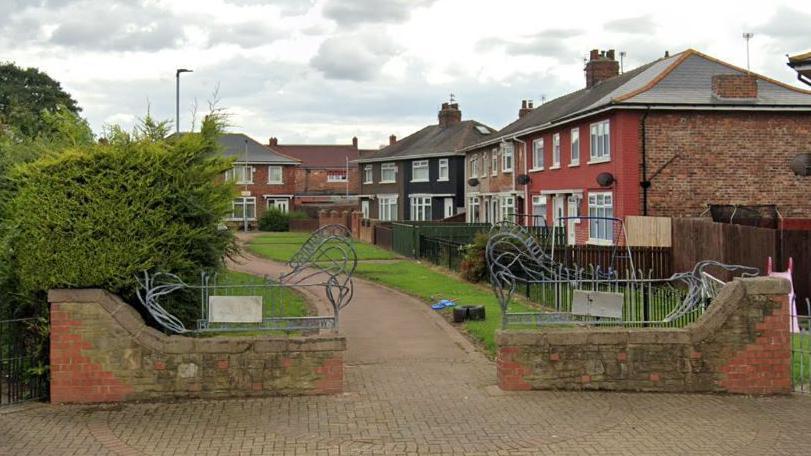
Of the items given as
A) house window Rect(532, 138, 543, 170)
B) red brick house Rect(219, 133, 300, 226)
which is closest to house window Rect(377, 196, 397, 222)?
red brick house Rect(219, 133, 300, 226)

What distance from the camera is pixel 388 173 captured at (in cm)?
6053

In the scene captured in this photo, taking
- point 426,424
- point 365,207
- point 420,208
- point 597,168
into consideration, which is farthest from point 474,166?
point 426,424

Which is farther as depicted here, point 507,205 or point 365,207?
point 365,207

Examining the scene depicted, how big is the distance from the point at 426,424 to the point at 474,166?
4153 centimetres

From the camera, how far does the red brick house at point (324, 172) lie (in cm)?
8531

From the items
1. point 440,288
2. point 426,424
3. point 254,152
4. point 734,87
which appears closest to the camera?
point 426,424

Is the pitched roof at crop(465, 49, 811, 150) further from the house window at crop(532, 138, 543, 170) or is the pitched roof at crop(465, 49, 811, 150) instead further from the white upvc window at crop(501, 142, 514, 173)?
the white upvc window at crop(501, 142, 514, 173)

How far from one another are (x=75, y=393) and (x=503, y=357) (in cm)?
474

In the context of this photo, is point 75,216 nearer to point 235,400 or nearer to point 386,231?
point 235,400

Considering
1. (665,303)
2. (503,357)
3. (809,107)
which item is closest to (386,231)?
(809,107)

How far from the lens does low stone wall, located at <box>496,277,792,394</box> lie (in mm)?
9359

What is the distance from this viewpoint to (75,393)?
899 cm

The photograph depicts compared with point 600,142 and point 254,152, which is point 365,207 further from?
point 600,142

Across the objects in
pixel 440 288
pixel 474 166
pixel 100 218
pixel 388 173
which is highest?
pixel 388 173
